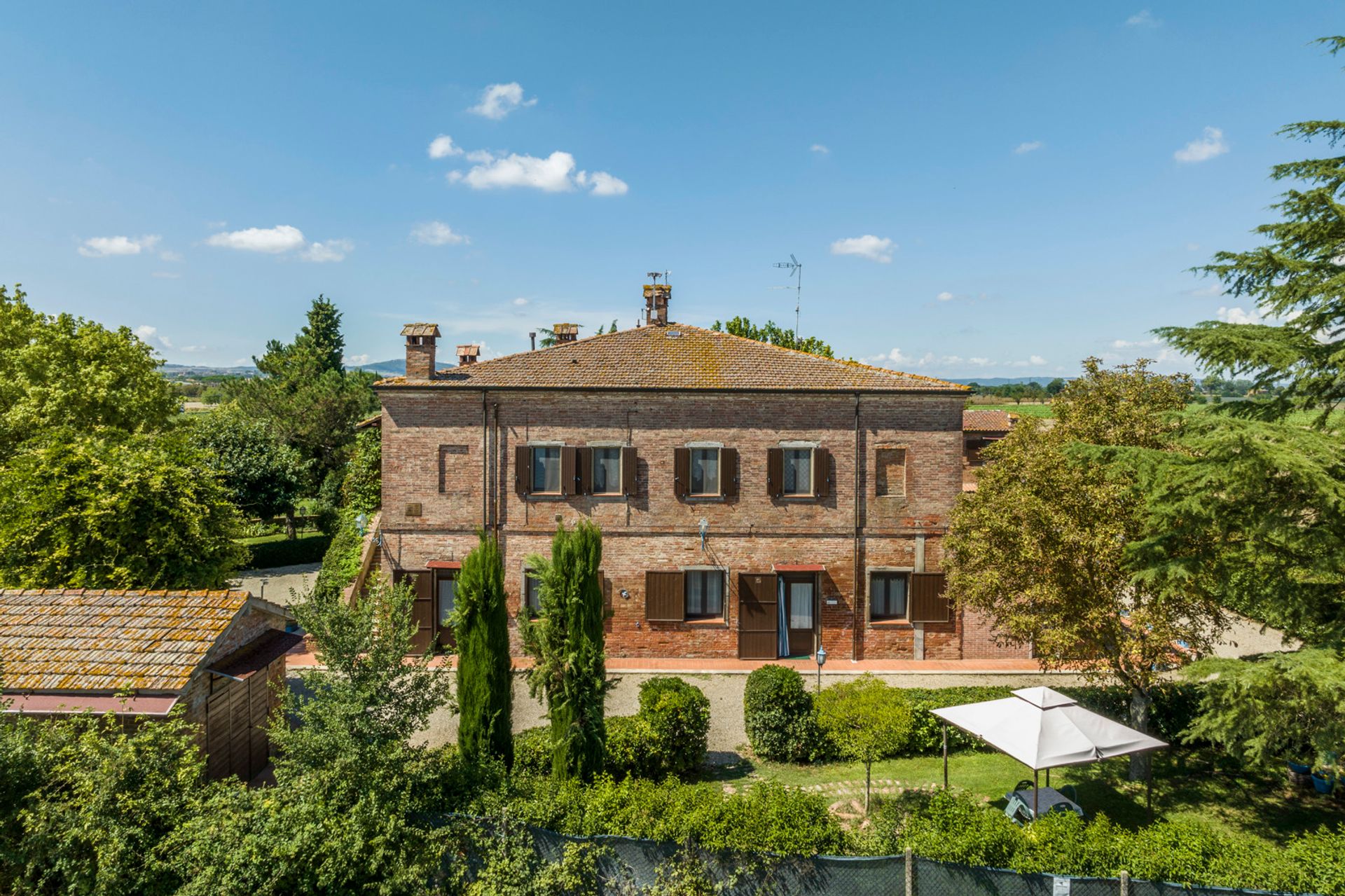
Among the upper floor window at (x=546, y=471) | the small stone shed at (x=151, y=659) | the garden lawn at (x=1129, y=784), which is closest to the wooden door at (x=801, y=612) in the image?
the garden lawn at (x=1129, y=784)

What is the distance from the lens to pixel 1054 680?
57.3ft

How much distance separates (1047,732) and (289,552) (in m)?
32.9

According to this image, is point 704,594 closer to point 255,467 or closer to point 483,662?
point 483,662

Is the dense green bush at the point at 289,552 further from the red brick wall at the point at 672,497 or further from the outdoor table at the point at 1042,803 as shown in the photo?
the outdoor table at the point at 1042,803

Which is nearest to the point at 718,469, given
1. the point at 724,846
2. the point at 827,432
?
the point at 827,432

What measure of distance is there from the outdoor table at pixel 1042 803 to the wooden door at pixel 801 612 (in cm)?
843

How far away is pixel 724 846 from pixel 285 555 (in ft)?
101

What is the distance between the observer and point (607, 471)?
19.2 m

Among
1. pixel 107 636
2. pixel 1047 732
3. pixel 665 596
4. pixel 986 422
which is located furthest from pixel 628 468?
pixel 986 422

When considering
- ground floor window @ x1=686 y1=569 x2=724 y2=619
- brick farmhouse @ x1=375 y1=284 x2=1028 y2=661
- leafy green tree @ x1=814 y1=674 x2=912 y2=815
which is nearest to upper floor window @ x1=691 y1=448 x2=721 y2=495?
brick farmhouse @ x1=375 y1=284 x2=1028 y2=661

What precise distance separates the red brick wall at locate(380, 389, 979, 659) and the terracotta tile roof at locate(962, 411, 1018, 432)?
15.2m

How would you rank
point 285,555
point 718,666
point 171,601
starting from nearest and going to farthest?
point 171,601, point 718,666, point 285,555

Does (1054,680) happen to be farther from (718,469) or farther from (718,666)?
(718,469)

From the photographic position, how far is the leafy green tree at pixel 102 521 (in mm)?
14234
